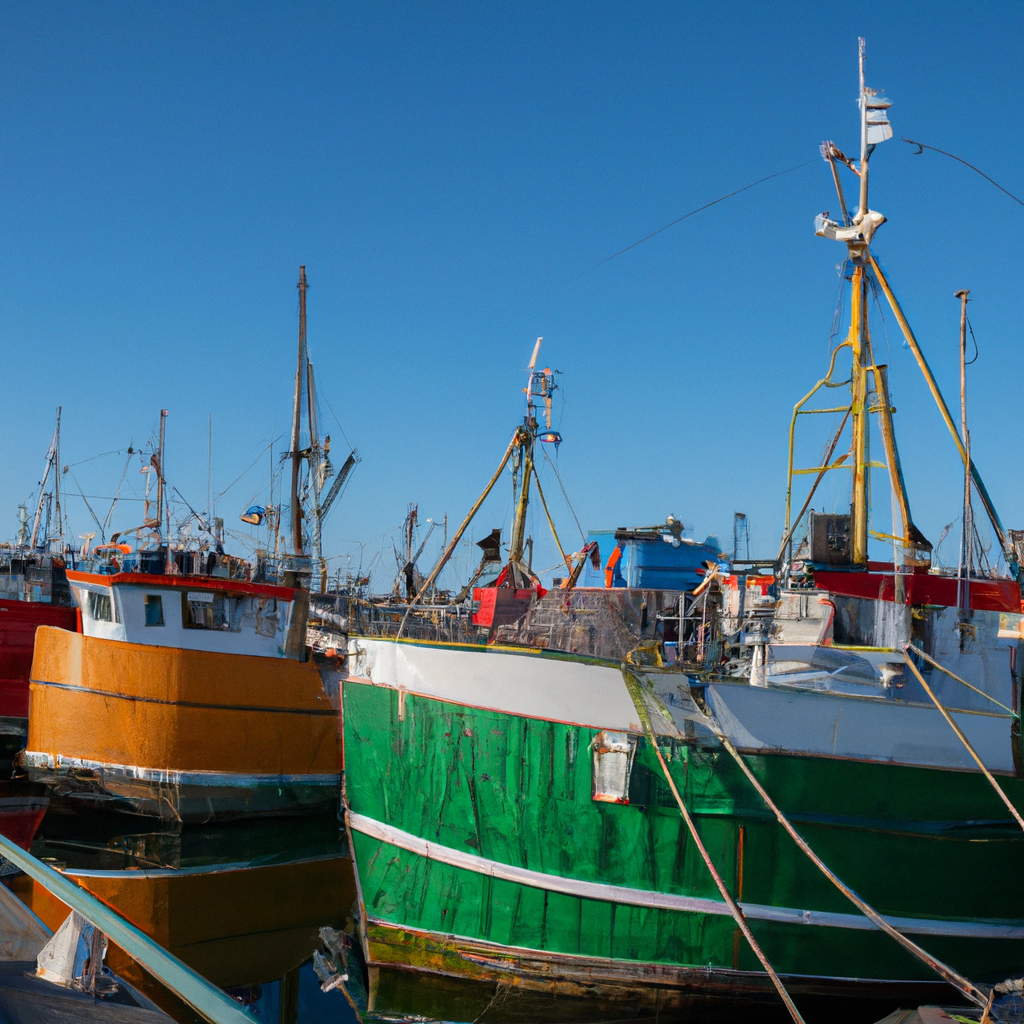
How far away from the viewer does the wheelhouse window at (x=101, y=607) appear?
20.2 meters

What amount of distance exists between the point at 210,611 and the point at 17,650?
8.40 meters

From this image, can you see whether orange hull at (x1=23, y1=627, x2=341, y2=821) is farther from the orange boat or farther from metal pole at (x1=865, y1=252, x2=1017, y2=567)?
metal pole at (x1=865, y1=252, x2=1017, y2=567)

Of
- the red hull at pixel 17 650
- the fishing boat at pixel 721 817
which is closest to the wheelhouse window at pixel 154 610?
the red hull at pixel 17 650

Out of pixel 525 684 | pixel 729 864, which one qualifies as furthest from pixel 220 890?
pixel 729 864

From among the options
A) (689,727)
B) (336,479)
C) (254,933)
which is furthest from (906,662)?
(336,479)

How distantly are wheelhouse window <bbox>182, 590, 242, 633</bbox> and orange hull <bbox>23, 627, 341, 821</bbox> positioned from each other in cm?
115

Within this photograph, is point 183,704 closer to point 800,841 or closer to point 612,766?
point 612,766

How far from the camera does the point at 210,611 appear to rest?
797 inches

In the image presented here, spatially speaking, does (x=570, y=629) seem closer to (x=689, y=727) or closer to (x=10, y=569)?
(x=689, y=727)

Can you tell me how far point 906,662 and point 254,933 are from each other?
34.5 ft

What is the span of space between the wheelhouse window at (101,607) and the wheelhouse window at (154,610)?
0.90 metres

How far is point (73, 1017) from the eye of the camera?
13.9 ft

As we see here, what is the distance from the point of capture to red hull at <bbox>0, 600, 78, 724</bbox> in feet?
79.9

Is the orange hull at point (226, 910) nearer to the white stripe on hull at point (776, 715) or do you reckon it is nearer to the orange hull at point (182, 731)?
the orange hull at point (182, 731)
